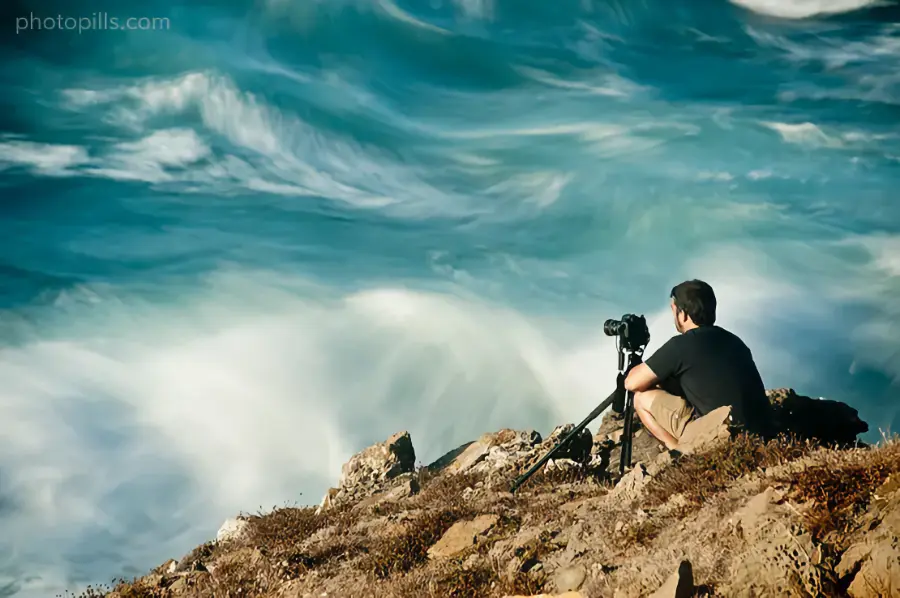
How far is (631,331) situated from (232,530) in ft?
25.5

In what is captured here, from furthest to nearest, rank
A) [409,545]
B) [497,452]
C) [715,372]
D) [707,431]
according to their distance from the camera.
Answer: [497,452], [409,545], [715,372], [707,431]

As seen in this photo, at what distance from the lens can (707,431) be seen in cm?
827

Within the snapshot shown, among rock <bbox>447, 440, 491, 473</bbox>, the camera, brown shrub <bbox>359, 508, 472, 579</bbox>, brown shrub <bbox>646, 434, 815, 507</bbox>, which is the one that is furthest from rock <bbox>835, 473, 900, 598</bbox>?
rock <bbox>447, 440, 491, 473</bbox>

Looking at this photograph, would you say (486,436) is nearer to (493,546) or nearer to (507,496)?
(507,496)

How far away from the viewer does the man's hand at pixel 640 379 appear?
8727 millimetres

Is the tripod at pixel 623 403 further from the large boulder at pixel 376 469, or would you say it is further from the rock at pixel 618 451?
the large boulder at pixel 376 469

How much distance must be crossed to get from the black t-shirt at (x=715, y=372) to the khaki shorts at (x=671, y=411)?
9.4 inches

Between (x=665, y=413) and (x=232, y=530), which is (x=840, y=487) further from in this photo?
(x=232, y=530)

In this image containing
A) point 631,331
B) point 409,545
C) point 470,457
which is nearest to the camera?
point 409,545

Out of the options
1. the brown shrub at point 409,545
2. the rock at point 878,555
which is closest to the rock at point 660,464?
the brown shrub at point 409,545

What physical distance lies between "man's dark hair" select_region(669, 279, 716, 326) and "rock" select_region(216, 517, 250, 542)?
7965 millimetres

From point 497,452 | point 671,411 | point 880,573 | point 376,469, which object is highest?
point 376,469

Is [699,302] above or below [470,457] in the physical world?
below

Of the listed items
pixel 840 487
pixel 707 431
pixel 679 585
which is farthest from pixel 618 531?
pixel 840 487
